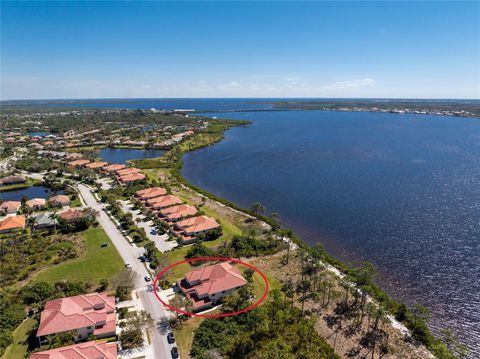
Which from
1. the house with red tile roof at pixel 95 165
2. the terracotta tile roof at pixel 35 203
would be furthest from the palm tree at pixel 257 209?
the house with red tile roof at pixel 95 165

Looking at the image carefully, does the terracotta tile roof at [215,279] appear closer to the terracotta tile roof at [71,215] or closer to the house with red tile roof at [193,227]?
the house with red tile roof at [193,227]

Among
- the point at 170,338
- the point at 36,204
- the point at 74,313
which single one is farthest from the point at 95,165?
the point at 170,338

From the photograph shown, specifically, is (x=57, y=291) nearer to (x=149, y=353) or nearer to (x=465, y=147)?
(x=149, y=353)

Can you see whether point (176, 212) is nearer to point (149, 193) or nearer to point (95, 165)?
point (149, 193)

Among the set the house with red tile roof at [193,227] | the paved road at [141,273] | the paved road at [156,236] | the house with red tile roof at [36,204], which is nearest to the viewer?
the paved road at [141,273]

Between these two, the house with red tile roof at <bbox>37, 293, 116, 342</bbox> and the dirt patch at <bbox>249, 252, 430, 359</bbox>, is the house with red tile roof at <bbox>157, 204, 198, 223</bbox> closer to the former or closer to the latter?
the dirt patch at <bbox>249, 252, 430, 359</bbox>

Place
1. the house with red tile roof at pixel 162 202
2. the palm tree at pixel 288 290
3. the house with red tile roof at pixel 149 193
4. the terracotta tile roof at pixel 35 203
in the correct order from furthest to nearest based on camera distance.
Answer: the house with red tile roof at pixel 149 193, the terracotta tile roof at pixel 35 203, the house with red tile roof at pixel 162 202, the palm tree at pixel 288 290

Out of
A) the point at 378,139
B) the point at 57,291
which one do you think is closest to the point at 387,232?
the point at 57,291

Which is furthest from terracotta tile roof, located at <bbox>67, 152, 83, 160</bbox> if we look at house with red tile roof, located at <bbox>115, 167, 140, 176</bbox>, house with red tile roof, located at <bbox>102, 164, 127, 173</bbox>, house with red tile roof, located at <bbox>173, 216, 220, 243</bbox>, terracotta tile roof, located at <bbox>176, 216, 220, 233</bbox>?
terracotta tile roof, located at <bbox>176, 216, 220, 233</bbox>
